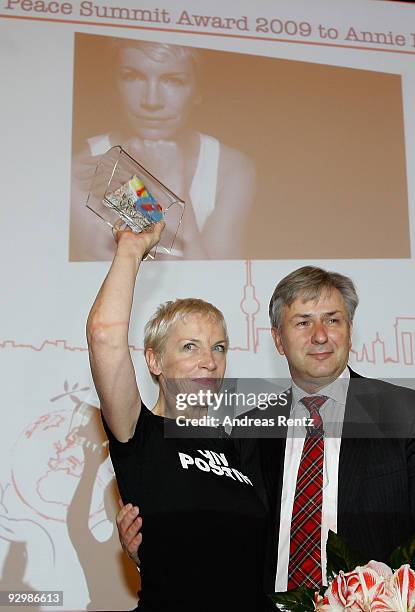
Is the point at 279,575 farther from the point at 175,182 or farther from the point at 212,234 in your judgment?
the point at 175,182

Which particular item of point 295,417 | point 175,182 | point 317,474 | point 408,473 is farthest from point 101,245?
point 408,473

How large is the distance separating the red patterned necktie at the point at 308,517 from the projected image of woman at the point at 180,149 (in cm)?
85

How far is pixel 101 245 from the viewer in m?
2.61

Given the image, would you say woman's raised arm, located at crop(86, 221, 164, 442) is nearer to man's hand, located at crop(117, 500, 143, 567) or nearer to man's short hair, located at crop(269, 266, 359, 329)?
man's hand, located at crop(117, 500, 143, 567)

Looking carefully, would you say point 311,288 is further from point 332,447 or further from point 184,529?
point 184,529

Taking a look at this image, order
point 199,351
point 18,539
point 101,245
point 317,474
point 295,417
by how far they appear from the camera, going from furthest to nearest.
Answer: point 101,245, point 18,539, point 295,417, point 317,474, point 199,351

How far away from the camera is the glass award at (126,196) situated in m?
1.82

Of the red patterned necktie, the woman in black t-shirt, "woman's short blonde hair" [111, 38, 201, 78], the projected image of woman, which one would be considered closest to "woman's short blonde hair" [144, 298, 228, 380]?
the woman in black t-shirt

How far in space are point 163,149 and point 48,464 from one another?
1142 mm

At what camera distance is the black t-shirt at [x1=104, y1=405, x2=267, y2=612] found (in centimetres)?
158

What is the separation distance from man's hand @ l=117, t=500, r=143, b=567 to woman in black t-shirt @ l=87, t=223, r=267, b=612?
30 millimetres

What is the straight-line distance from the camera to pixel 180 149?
2.74 meters

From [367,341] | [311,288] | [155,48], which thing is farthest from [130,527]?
[155,48]

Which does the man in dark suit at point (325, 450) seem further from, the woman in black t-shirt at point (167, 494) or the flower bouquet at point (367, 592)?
the flower bouquet at point (367, 592)
